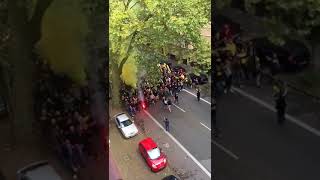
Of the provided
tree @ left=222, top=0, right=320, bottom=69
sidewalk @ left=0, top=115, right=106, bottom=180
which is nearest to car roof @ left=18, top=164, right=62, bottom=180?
sidewalk @ left=0, top=115, right=106, bottom=180

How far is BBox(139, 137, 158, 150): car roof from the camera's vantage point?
9.41 m

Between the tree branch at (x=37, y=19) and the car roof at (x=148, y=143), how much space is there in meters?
3.12

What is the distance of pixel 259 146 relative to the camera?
327 inches

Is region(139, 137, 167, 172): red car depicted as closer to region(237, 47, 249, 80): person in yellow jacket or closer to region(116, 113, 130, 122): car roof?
region(116, 113, 130, 122): car roof

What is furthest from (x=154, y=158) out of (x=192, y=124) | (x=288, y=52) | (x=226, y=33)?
(x=288, y=52)

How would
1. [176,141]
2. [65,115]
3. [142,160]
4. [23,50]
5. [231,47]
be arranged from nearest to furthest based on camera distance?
[23,50]
[65,115]
[231,47]
[142,160]
[176,141]

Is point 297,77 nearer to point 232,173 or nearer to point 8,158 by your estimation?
point 232,173

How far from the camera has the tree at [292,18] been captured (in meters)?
7.85

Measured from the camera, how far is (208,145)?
9.58 m

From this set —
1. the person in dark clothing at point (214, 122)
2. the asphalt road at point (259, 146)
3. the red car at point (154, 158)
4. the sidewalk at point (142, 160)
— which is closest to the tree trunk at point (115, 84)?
the sidewalk at point (142, 160)

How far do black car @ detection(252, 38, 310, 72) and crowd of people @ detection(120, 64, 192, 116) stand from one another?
9.23ft

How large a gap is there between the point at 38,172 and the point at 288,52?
475 centimetres

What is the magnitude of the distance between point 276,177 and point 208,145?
5.95 ft

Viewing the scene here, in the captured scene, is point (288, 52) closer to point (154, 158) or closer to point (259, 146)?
point (259, 146)
